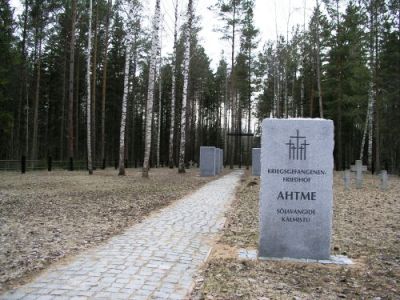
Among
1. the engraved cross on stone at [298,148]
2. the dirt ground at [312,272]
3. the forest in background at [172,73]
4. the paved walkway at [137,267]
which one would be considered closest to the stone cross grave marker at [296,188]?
the engraved cross on stone at [298,148]

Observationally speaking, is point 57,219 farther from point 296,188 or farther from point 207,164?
point 207,164

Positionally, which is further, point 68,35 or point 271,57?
point 271,57

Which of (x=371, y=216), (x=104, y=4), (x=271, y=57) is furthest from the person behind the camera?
(x=271, y=57)

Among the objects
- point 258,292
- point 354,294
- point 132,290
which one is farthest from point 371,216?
point 132,290

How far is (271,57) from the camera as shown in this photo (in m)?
43.2

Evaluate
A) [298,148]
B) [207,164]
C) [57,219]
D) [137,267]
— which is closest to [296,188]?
Answer: [298,148]

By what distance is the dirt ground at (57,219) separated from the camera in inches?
208

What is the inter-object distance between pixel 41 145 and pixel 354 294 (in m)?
50.3

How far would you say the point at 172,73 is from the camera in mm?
39375

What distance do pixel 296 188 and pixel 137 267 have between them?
2.42 meters

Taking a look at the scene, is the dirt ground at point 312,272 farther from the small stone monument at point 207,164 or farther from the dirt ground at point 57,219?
the small stone monument at point 207,164

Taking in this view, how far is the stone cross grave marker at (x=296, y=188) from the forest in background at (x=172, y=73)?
14236mm

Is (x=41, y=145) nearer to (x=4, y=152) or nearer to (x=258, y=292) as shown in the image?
(x=4, y=152)

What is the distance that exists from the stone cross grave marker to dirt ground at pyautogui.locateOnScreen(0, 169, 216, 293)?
9.27 ft
